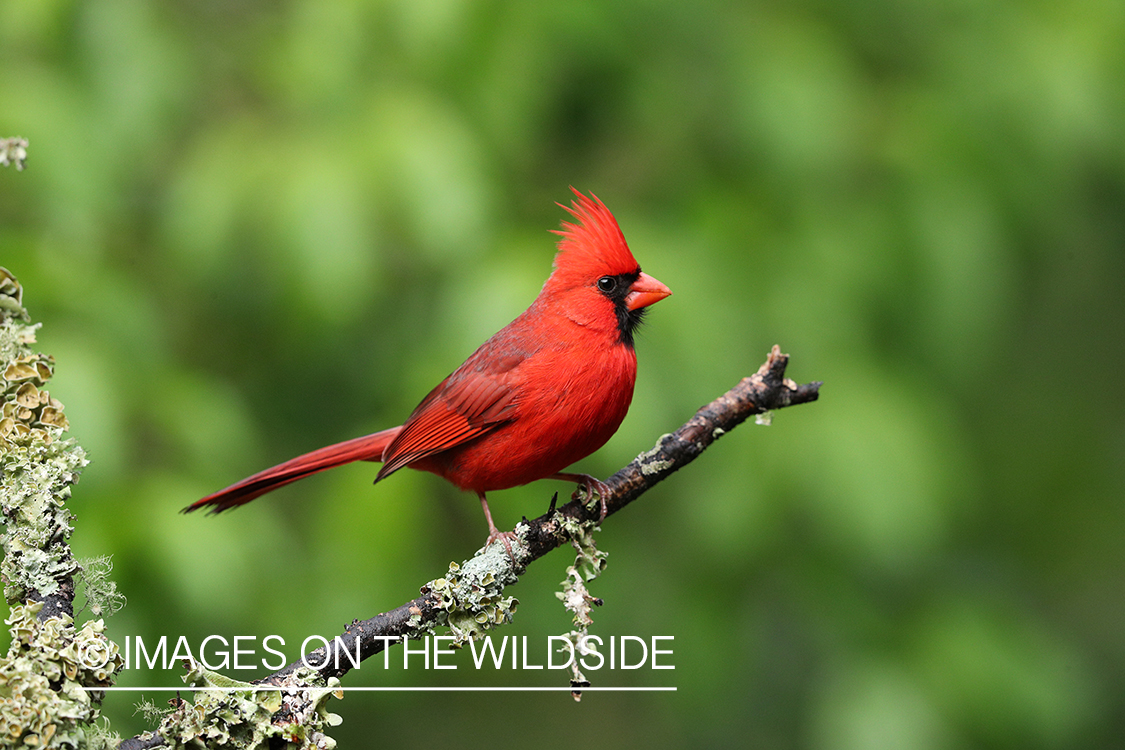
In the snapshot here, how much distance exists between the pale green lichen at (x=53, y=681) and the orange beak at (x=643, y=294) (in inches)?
49.3

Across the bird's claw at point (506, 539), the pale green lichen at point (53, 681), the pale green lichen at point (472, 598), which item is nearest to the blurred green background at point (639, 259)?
the bird's claw at point (506, 539)

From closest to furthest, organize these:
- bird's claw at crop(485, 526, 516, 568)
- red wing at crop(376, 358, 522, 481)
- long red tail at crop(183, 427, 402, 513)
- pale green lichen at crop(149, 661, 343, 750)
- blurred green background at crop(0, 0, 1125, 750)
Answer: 1. pale green lichen at crop(149, 661, 343, 750)
2. bird's claw at crop(485, 526, 516, 568)
3. long red tail at crop(183, 427, 402, 513)
4. red wing at crop(376, 358, 522, 481)
5. blurred green background at crop(0, 0, 1125, 750)

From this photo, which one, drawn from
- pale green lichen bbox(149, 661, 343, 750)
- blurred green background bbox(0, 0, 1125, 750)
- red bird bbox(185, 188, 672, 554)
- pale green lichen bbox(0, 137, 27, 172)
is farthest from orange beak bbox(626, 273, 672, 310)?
pale green lichen bbox(0, 137, 27, 172)

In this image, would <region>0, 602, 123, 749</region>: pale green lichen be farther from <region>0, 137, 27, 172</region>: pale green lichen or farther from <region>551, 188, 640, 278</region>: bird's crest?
<region>551, 188, 640, 278</region>: bird's crest

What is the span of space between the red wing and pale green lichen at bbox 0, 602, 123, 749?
32.8 inches

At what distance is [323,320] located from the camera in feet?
9.56

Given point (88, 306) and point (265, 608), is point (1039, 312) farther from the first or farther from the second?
point (88, 306)

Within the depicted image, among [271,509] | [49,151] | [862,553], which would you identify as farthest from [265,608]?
[862,553]

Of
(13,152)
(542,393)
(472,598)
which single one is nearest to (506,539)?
(472,598)

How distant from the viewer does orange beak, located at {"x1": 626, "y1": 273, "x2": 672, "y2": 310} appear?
7.11 feet

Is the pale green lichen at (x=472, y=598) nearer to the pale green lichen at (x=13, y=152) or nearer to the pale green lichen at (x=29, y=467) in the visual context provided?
the pale green lichen at (x=29, y=467)

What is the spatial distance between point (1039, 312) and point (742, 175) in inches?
83.4

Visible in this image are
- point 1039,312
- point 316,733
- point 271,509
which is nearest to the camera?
point 316,733

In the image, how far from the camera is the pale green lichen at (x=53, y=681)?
3.78 feet
